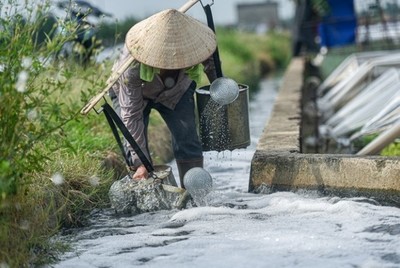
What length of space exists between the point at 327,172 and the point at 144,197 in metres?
1.35

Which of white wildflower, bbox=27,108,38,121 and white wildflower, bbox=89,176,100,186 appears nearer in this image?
white wildflower, bbox=27,108,38,121

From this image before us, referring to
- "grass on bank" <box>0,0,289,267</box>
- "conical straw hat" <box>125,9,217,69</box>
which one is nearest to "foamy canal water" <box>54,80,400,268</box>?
"grass on bank" <box>0,0,289,267</box>

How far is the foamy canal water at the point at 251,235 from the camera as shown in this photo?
457 centimetres

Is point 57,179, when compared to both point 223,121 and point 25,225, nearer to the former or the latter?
point 25,225

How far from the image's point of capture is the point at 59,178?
4887mm

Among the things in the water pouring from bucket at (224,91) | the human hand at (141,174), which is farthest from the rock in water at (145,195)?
the water pouring from bucket at (224,91)

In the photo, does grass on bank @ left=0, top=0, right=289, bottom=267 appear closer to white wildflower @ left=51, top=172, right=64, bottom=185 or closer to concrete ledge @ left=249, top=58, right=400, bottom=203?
white wildflower @ left=51, top=172, right=64, bottom=185

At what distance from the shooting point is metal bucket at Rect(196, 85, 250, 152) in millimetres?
6012

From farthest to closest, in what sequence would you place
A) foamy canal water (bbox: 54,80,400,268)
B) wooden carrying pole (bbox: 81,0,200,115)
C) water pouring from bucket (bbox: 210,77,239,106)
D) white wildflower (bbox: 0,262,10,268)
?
water pouring from bucket (bbox: 210,77,239,106), wooden carrying pole (bbox: 81,0,200,115), foamy canal water (bbox: 54,80,400,268), white wildflower (bbox: 0,262,10,268)

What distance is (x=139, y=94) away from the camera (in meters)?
5.74

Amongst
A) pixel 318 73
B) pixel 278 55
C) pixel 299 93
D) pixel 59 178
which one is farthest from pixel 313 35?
pixel 59 178

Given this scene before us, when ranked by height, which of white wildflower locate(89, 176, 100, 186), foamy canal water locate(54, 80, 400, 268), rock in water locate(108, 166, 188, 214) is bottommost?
foamy canal water locate(54, 80, 400, 268)

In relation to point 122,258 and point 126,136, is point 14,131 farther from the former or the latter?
point 126,136

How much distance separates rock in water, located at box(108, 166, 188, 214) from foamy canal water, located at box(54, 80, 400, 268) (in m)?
0.07
